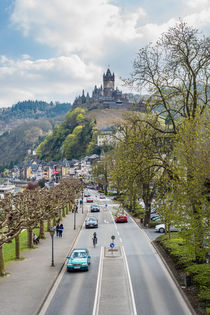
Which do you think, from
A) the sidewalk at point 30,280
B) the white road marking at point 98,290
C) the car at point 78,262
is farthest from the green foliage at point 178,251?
the sidewalk at point 30,280

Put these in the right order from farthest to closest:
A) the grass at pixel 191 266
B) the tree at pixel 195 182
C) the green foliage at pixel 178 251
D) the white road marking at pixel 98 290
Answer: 1. the green foliage at pixel 178 251
2. the grass at pixel 191 266
3. the white road marking at pixel 98 290
4. the tree at pixel 195 182

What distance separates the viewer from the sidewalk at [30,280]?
1568cm

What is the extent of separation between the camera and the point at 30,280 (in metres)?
19.9

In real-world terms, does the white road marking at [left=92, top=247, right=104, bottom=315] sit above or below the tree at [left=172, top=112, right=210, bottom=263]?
below

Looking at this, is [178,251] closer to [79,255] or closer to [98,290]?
[79,255]

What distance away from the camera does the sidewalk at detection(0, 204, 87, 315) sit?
51.5 feet

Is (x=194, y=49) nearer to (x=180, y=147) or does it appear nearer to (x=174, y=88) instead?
(x=174, y=88)

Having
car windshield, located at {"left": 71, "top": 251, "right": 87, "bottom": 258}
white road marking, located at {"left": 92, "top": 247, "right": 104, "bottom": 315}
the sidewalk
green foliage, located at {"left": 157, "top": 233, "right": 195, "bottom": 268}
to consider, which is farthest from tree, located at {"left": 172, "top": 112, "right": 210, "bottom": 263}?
car windshield, located at {"left": 71, "top": 251, "right": 87, "bottom": 258}

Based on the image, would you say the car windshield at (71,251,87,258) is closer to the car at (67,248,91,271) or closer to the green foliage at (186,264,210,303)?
the car at (67,248,91,271)

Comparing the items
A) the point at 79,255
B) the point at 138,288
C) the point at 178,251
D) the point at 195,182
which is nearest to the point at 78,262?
the point at 79,255

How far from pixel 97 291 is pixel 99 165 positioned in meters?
82.7

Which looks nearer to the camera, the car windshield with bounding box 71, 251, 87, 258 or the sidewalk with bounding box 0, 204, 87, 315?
the sidewalk with bounding box 0, 204, 87, 315

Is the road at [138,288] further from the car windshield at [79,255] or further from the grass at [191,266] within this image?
the car windshield at [79,255]

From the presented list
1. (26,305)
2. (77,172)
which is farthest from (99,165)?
(26,305)
